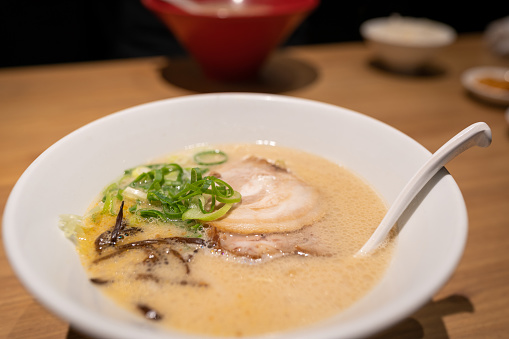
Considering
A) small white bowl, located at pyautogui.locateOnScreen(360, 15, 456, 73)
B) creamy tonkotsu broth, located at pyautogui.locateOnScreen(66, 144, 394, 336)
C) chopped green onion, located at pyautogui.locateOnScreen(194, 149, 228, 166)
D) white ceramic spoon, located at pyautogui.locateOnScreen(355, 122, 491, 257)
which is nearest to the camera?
creamy tonkotsu broth, located at pyautogui.locateOnScreen(66, 144, 394, 336)

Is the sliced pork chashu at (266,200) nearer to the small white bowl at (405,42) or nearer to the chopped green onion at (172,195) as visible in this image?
the chopped green onion at (172,195)

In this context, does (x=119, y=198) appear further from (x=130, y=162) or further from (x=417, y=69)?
(x=417, y=69)

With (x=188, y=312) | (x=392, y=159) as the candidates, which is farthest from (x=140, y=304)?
(x=392, y=159)

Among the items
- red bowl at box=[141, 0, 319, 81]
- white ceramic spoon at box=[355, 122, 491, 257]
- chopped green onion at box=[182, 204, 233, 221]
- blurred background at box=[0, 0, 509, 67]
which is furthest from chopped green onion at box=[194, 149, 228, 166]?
blurred background at box=[0, 0, 509, 67]

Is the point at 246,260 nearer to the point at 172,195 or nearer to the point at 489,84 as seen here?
the point at 172,195

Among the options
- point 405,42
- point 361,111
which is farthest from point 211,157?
point 405,42

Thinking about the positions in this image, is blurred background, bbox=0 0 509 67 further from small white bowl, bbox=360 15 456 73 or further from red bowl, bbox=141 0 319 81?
red bowl, bbox=141 0 319 81
